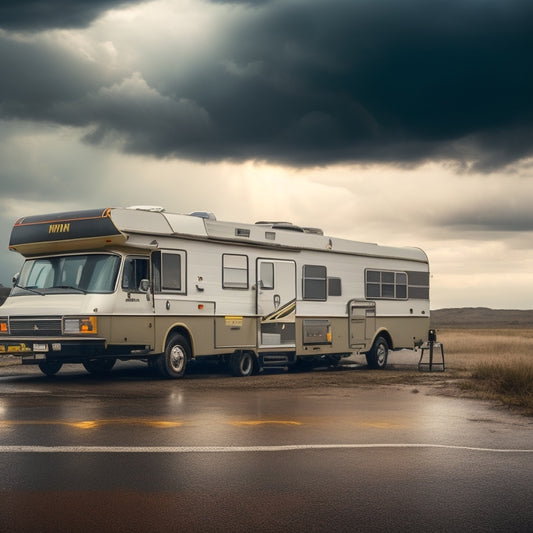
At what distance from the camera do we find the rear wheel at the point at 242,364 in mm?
20609

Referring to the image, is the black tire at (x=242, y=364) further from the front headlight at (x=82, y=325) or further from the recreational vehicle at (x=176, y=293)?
the front headlight at (x=82, y=325)

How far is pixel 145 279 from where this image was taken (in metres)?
18.4

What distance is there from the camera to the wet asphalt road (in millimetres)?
6574

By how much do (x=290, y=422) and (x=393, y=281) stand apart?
14.5 metres

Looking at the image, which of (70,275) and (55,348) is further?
(70,275)

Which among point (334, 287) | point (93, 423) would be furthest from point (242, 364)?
point (93, 423)

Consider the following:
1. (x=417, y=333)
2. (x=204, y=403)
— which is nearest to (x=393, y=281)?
(x=417, y=333)

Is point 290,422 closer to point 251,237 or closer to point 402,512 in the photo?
point 402,512

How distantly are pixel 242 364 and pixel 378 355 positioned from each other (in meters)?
5.56

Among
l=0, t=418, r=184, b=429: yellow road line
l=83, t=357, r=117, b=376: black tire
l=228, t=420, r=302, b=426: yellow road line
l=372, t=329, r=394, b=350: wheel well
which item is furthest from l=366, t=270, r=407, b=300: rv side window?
l=0, t=418, r=184, b=429: yellow road line

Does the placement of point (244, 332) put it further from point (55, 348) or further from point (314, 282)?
point (55, 348)

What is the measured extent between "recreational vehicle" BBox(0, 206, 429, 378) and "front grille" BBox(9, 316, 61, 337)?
2cm

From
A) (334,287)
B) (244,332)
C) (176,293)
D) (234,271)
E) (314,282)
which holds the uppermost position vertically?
(234,271)

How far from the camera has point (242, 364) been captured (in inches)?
821
